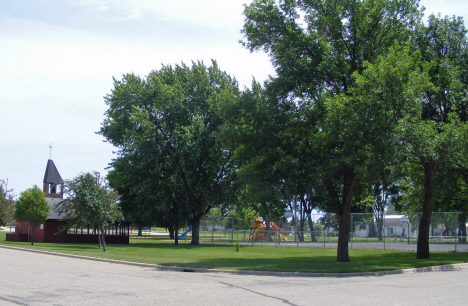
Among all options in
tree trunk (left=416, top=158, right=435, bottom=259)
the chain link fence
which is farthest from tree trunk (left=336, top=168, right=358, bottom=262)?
the chain link fence

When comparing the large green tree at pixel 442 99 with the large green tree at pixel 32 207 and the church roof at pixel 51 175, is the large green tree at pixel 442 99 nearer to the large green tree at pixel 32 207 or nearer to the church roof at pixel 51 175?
the large green tree at pixel 32 207

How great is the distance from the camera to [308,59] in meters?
22.4

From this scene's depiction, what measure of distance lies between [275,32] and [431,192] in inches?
507

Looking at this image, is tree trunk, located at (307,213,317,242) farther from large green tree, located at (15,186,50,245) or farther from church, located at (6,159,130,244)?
large green tree, located at (15,186,50,245)

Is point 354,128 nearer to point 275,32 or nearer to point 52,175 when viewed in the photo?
point 275,32

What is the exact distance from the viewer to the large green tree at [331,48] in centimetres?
2123

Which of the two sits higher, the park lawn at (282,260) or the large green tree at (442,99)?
the large green tree at (442,99)

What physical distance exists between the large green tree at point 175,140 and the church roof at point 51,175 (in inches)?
1140

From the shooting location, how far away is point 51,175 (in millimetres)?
68312

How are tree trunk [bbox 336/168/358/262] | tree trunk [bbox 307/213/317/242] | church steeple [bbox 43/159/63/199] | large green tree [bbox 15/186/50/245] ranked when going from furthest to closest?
church steeple [bbox 43/159/63/199] → tree trunk [bbox 307/213/317/242] → large green tree [bbox 15/186/50/245] → tree trunk [bbox 336/168/358/262]

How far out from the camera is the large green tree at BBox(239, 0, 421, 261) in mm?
21234

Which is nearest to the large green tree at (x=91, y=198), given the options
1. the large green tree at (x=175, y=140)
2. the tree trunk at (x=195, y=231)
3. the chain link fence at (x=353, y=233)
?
the large green tree at (x=175, y=140)

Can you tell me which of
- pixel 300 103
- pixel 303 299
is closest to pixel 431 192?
pixel 300 103

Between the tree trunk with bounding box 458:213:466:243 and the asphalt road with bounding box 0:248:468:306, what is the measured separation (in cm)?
1921
